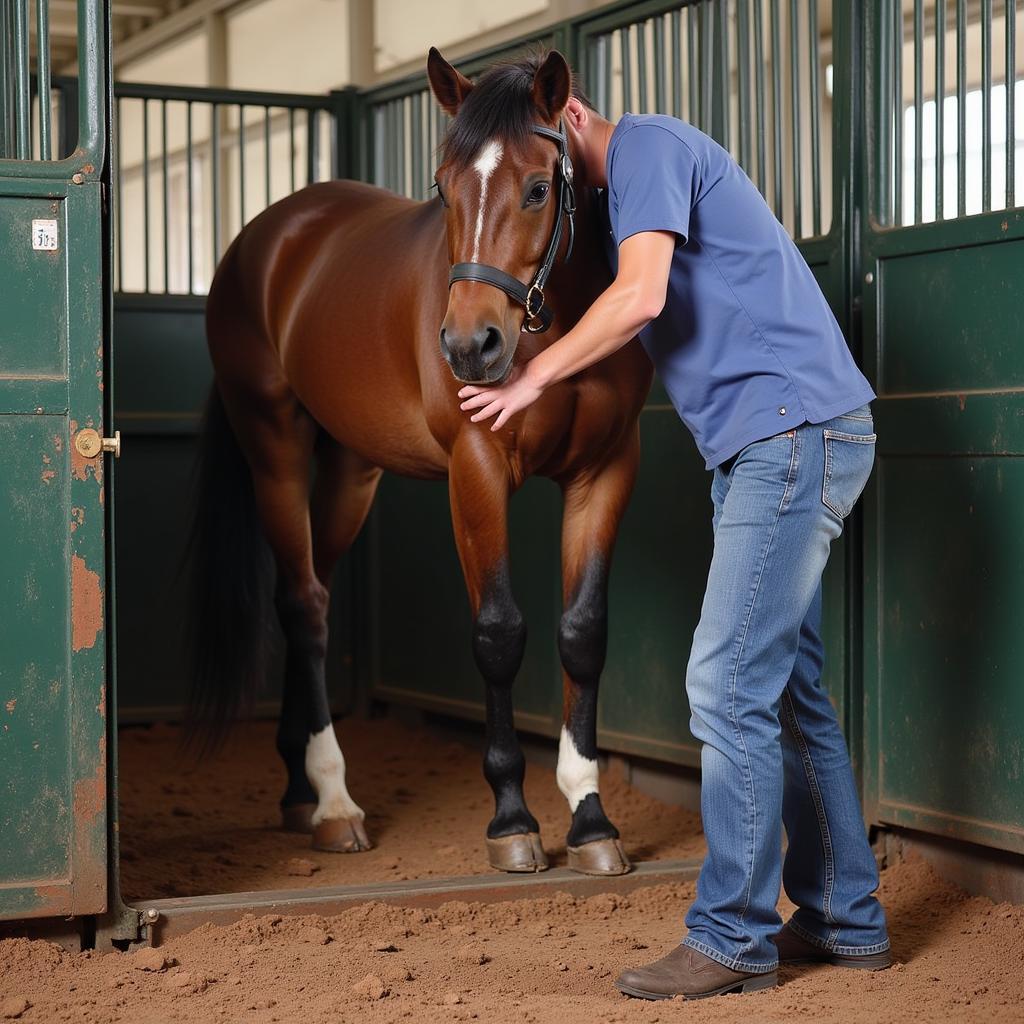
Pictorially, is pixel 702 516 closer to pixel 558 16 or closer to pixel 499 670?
pixel 499 670

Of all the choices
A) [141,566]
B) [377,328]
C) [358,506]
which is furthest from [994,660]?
[141,566]

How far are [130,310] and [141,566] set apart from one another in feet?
2.84

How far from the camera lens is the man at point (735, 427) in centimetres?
227

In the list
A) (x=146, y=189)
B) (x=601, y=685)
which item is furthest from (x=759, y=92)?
(x=146, y=189)

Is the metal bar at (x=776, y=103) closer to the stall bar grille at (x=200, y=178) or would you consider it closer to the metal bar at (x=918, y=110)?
the metal bar at (x=918, y=110)

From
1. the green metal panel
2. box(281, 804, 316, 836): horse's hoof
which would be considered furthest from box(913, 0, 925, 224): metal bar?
box(281, 804, 316, 836): horse's hoof

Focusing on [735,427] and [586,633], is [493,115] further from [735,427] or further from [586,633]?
[586,633]

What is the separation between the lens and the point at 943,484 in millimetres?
2980

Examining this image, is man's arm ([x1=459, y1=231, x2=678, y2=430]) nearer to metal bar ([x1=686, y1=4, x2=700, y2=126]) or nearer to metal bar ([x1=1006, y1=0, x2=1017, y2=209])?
metal bar ([x1=1006, y1=0, x2=1017, y2=209])

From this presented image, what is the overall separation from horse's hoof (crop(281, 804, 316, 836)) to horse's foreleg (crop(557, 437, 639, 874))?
87 cm

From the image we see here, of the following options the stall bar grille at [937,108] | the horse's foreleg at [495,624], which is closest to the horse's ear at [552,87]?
the horse's foreleg at [495,624]

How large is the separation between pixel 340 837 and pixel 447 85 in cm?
181

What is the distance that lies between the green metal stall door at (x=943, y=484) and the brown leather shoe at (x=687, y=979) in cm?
75

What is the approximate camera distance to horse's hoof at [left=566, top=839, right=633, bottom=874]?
306 cm
